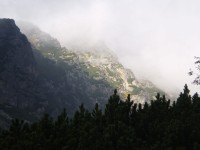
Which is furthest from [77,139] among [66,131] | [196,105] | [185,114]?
[196,105]

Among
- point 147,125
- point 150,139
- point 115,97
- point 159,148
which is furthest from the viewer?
point 115,97

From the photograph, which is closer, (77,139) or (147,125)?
(77,139)

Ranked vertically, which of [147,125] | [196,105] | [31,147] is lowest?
[31,147]

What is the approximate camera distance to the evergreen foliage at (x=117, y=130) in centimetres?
3206

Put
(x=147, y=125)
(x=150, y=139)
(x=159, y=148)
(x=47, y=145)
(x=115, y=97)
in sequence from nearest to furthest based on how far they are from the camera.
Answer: (x=159, y=148)
(x=47, y=145)
(x=150, y=139)
(x=147, y=125)
(x=115, y=97)

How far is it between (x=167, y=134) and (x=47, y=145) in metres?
10.4

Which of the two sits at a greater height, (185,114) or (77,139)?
(185,114)

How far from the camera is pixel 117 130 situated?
112ft

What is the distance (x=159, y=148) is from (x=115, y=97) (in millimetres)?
11340

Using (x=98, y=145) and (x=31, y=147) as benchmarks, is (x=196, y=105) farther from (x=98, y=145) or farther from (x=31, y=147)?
(x=31, y=147)

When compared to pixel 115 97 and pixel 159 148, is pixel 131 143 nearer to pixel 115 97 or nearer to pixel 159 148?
pixel 159 148

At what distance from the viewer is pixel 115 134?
3328 centimetres

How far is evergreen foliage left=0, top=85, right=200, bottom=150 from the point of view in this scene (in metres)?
32.1

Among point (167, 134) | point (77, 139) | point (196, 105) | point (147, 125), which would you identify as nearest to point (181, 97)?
point (196, 105)
